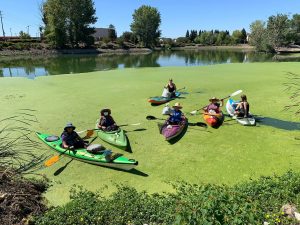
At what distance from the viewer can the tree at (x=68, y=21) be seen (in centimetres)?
6088

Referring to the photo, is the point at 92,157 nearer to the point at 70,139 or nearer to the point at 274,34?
the point at 70,139

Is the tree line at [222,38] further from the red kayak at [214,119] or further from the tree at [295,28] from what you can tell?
the red kayak at [214,119]

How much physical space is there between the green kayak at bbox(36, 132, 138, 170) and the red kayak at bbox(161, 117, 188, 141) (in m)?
2.45

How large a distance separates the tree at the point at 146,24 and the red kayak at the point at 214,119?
7307 centimetres

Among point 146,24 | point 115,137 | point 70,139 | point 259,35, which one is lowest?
point 115,137

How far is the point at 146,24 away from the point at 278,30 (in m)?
34.1

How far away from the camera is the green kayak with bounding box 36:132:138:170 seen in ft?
24.5

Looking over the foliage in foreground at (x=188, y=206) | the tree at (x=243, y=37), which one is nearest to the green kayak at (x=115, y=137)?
the foliage in foreground at (x=188, y=206)

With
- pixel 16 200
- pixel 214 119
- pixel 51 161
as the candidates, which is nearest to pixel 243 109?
pixel 214 119

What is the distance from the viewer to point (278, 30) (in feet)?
201

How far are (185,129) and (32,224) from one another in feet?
21.0

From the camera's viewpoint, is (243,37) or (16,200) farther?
(243,37)

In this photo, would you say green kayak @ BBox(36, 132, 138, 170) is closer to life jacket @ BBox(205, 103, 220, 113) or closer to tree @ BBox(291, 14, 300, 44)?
life jacket @ BBox(205, 103, 220, 113)

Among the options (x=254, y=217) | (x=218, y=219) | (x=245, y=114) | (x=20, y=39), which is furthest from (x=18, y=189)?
(x=20, y=39)
